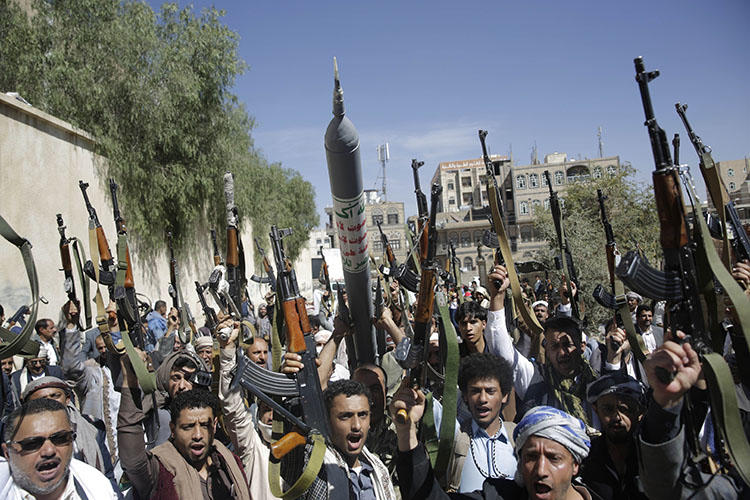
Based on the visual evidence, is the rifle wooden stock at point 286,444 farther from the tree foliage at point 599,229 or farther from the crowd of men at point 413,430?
the tree foliage at point 599,229

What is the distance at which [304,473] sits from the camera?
2.63 meters

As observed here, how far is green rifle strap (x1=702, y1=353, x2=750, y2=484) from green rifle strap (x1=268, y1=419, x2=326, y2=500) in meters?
1.74

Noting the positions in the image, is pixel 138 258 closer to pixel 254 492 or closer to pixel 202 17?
pixel 202 17

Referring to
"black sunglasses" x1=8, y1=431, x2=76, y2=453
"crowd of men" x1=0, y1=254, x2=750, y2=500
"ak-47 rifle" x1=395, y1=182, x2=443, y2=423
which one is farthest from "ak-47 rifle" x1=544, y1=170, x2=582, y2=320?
"black sunglasses" x1=8, y1=431, x2=76, y2=453

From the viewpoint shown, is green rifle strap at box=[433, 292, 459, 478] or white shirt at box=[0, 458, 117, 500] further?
green rifle strap at box=[433, 292, 459, 478]

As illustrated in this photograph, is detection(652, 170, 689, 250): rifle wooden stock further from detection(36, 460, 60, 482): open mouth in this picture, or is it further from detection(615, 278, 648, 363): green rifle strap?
detection(36, 460, 60, 482): open mouth

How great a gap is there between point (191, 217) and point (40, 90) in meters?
5.17

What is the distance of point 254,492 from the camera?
3383 millimetres

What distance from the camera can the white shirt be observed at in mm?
2732

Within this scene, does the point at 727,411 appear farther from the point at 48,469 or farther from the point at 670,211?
the point at 48,469

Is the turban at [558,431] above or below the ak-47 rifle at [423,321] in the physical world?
below

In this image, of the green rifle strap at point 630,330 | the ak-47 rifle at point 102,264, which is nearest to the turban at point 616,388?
the green rifle strap at point 630,330

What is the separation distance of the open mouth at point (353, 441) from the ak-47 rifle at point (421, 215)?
163cm

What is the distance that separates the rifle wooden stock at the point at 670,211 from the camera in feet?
8.14
